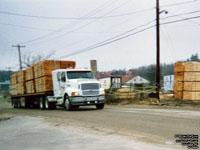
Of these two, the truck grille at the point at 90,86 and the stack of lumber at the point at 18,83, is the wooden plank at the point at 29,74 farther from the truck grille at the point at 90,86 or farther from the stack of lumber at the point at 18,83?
the truck grille at the point at 90,86

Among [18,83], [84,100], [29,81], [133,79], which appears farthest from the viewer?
[133,79]

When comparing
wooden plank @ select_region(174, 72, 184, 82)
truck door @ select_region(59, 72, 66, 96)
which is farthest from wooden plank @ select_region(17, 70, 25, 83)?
wooden plank @ select_region(174, 72, 184, 82)

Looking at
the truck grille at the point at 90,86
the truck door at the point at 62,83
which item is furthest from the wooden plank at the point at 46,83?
the truck grille at the point at 90,86

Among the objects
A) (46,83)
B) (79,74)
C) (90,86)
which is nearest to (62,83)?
(79,74)

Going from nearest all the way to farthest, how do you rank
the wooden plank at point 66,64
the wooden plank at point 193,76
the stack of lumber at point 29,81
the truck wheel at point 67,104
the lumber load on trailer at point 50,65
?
the truck wheel at point 67,104 → the lumber load on trailer at point 50,65 → the wooden plank at point 66,64 → the wooden plank at point 193,76 → the stack of lumber at point 29,81

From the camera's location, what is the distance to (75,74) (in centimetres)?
1811

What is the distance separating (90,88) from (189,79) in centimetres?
1009

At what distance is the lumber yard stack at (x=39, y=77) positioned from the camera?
20.6 meters

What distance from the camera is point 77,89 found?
55.3ft

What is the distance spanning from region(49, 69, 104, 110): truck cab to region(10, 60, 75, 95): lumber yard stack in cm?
168

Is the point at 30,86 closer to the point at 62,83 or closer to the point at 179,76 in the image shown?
the point at 62,83

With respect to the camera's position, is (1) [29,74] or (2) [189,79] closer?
(2) [189,79]

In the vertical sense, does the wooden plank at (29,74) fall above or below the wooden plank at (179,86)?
above

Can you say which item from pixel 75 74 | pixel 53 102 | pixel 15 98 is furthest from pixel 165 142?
pixel 15 98
